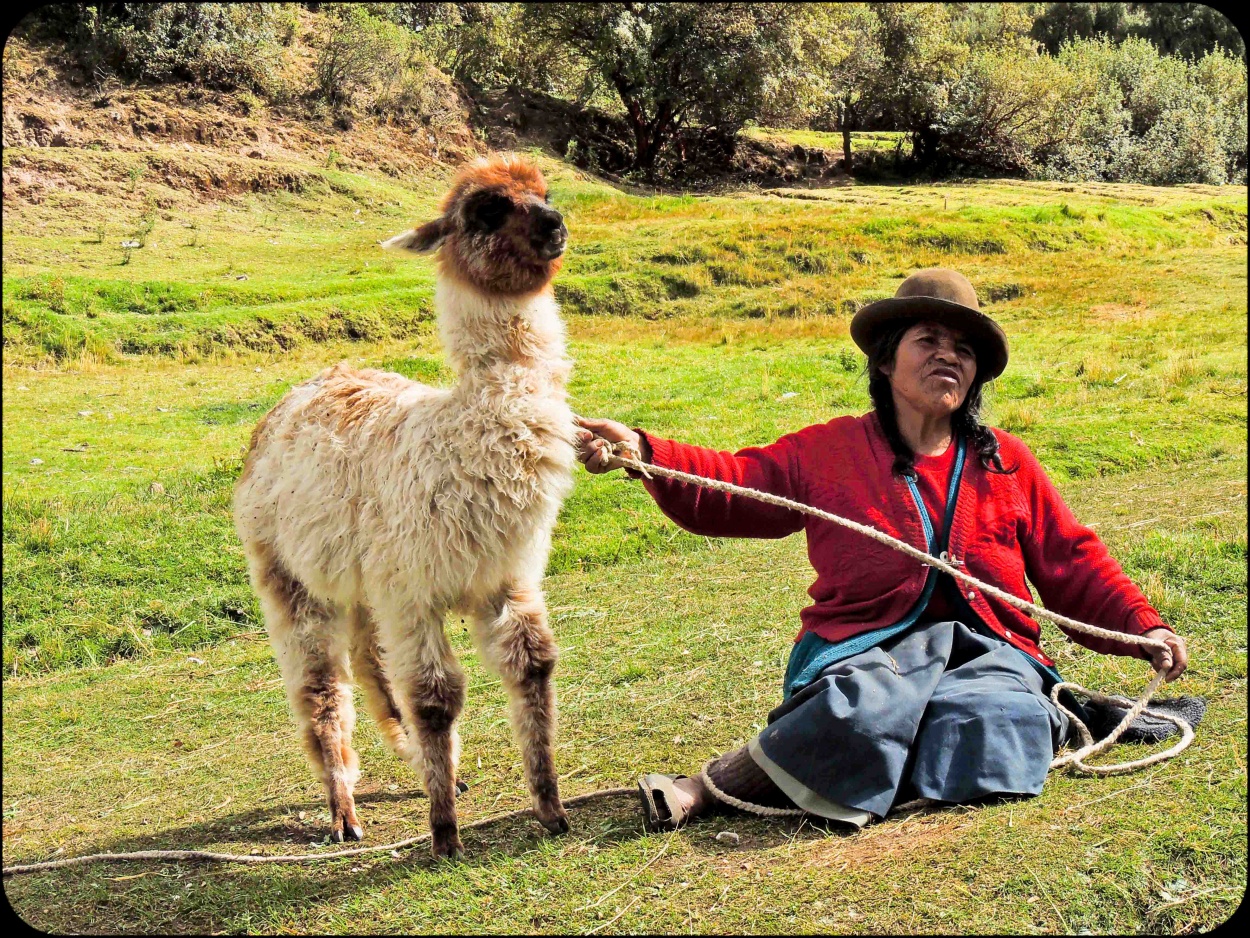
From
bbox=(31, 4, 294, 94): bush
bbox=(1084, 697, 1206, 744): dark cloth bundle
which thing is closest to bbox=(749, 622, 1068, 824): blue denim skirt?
bbox=(1084, 697, 1206, 744): dark cloth bundle

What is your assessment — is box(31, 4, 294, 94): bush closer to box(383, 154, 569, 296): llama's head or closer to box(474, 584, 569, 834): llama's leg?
box(383, 154, 569, 296): llama's head

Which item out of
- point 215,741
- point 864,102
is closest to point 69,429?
point 215,741

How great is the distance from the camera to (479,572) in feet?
12.7

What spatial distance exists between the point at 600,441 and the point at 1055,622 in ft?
5.79

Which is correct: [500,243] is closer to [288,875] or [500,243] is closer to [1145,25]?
[288,875]

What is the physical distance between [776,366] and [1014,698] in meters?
11.6

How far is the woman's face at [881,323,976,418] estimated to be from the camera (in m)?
4.05

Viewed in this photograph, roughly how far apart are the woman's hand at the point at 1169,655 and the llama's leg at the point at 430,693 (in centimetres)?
258

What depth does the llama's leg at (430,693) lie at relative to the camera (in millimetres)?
3865

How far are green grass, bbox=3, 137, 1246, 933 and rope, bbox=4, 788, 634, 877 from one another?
0.06 m

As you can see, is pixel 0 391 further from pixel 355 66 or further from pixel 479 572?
pixel 355 66

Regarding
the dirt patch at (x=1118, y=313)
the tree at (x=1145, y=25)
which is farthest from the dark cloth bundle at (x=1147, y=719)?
the tree at (x=1145, y=25)

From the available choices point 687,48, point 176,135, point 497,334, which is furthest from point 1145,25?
point 497,334

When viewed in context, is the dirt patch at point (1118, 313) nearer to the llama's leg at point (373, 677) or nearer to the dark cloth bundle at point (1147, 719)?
the dark cloth bundle at point (1147, 719)
